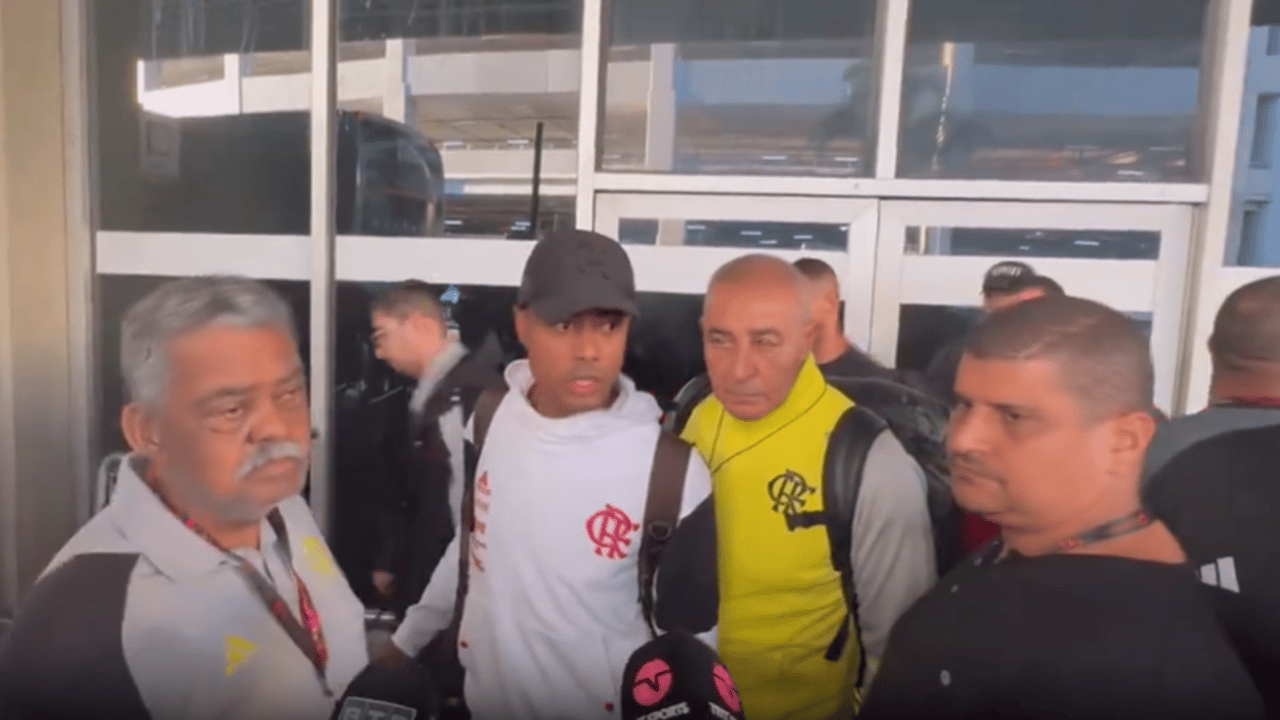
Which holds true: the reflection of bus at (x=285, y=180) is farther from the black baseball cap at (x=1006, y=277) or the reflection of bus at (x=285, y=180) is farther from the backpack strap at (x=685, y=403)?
the black baseball cap at (x=1006, y=277)

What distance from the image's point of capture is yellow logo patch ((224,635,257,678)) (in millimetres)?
689

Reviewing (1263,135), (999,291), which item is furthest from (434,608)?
(1263,135)

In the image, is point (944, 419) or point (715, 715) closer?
point (715, 715)

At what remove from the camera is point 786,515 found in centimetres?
91

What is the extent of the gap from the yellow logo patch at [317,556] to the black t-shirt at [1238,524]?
83 centimetres

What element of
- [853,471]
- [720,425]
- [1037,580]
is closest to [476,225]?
[720,425]

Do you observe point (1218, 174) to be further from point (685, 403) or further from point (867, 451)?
point (685, 403)

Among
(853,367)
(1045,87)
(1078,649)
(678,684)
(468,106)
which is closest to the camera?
(1078,649)

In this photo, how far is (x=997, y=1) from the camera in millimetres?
1484

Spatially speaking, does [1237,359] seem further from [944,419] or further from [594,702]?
[594,702]

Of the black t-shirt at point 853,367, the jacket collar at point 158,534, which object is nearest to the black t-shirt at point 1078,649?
the black t-shirt at point 853,367

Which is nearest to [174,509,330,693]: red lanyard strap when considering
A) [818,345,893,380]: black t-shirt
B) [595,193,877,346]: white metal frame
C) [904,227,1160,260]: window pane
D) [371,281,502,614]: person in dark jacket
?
[371,281,502,614]: person in dark jacket

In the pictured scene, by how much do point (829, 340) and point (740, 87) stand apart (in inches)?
23.6

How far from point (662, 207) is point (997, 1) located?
2.63ft
